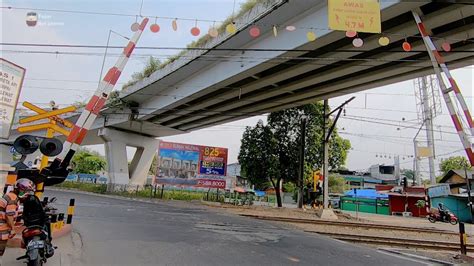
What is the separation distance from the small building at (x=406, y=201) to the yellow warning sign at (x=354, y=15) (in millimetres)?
27567

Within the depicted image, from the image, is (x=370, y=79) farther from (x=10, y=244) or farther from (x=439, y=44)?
(x=10, y=244)

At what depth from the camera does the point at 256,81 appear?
18656 mm

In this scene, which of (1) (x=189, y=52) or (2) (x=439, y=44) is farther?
(1) (x=189, y=52)

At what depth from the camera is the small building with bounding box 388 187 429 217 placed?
31.9 meters

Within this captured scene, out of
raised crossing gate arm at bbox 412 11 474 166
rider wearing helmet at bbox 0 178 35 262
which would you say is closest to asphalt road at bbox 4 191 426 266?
rider wearing helmet at bbox 0 178 35 262

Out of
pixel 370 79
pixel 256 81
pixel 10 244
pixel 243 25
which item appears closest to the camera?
pixel 10 244

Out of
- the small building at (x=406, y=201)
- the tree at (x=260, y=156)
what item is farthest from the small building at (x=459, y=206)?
the tree at (x=260, y=156)

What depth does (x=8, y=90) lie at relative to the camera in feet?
24.8

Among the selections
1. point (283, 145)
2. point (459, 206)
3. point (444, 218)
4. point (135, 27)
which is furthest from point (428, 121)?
point (135, 27)

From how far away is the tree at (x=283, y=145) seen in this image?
91.2 ft

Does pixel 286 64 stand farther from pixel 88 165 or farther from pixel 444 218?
pixel 88 165

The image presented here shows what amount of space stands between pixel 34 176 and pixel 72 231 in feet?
9.12

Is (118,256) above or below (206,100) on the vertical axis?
below

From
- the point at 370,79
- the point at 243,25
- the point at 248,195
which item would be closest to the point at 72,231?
the point at 243,25
